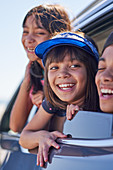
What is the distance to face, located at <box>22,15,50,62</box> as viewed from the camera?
2355 millimetres

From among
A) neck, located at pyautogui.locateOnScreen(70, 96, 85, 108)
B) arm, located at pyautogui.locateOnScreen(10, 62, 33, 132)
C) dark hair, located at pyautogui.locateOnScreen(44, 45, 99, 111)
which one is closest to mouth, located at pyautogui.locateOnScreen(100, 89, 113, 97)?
dark hair, located at pyautogui.locateOnScreen(44, 45, 99, 111)

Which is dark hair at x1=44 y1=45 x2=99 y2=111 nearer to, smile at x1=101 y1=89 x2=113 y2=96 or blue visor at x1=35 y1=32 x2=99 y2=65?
blue visor at x1=35 y1=32 x2=99 y2=65

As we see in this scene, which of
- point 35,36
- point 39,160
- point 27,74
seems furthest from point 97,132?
point 27,74

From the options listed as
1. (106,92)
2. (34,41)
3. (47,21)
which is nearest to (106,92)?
(106,92)

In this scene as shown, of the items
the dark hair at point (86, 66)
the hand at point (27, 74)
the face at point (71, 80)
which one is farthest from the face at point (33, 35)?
the face at point (71, 80)

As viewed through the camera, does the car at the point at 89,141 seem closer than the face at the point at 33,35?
Yes

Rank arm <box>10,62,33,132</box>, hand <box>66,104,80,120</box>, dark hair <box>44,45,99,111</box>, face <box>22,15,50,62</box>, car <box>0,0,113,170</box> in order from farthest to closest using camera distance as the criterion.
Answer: arm <box>10,62,33,132</box>, face <box>22,15,50,62</box>, dark hair <box>44,45,99,111</box>, hand <box>66,104,80,120</box>, car <box>0,0,113,170</box>

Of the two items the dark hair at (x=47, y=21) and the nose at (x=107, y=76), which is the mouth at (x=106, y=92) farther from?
the dark hair at (x=47, y=21)

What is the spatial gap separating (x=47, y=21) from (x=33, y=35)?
197 mm

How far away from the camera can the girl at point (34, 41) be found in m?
2.39

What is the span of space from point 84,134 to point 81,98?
1.51 feet

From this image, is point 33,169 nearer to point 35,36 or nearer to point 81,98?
point 81,98

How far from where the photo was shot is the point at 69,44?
5.64ft

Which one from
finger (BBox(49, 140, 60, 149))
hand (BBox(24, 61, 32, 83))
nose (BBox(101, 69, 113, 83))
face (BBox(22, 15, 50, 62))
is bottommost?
finger (BBox(49, 140, 60, 149))
